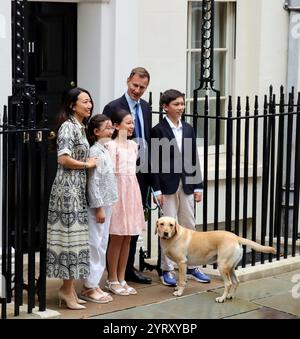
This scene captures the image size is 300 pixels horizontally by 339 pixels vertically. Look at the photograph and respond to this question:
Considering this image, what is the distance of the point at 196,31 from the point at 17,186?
3.87m

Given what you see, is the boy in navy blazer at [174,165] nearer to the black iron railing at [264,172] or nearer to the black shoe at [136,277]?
the black shoe at [136,277]

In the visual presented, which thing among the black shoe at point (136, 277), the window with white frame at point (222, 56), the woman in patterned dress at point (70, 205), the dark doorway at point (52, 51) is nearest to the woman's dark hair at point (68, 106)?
the woman in patterned dress at point (70, 205)

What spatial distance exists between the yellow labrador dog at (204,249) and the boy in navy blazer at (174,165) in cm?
36

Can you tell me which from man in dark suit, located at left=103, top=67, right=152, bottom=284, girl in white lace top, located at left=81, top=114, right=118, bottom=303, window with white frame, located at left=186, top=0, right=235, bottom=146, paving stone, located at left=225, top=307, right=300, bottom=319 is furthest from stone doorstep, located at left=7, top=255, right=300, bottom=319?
window with white frame, located at left=186, top=0, right=235, bottom=146

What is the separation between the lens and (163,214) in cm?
798

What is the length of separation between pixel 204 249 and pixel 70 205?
A: 4.43ft

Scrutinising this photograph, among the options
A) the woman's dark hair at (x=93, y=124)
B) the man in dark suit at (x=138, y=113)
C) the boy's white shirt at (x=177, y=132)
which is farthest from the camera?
the boy's white shirt at (x=177, y=132)

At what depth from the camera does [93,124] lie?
730 centimetres

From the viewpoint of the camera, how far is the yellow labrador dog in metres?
7.60

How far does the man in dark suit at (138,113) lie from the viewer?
7.83 metres

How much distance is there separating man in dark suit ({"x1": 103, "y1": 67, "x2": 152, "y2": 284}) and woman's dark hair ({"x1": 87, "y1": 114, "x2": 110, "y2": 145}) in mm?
371

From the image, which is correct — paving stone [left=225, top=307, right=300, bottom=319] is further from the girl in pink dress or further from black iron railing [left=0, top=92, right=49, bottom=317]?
black iron railing [left=0, top=92, right=49, bottom=317]

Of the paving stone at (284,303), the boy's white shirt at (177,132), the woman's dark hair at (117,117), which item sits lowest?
the paving stone at (284,303)

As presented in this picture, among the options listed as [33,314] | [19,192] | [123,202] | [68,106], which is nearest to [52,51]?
[68,106]
